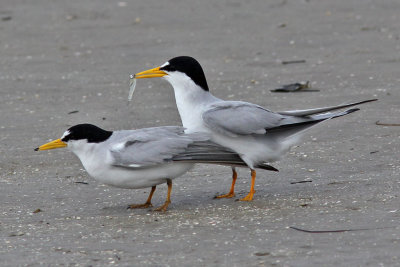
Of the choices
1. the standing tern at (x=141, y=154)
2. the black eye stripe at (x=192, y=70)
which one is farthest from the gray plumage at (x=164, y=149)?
the black eye stripe at (x=192, y=70)

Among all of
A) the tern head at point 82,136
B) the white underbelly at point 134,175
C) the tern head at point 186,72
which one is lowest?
the white underbelly at point 134,175

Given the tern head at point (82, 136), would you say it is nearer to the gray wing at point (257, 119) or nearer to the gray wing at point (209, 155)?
the gray wing at point (209, 155)

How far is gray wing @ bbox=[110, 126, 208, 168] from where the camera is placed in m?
6.03

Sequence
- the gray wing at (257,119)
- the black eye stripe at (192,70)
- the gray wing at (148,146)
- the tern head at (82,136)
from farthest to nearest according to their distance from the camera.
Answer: the black eye stripe at (192,70), the gray wing at (257,119), the tern head at (82,136), the gray wing at (148,146)

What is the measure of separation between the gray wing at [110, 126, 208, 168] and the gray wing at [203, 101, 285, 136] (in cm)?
15

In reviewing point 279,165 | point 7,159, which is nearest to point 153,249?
point 279,165

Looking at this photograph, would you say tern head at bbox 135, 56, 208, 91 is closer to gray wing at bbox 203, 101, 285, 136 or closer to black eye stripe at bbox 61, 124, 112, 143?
gray wing at bbox 203, 101, 285, 136

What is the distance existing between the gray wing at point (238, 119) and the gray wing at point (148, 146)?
6.0 inches

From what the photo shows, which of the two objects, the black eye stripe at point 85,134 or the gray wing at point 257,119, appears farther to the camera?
the gray wing at point 257,119

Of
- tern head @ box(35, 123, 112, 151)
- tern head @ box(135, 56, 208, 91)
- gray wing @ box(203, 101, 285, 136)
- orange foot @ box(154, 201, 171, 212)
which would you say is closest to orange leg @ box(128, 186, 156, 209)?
orange foot @ box(154, 201, 171, 212)

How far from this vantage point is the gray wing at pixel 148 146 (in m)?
6.03

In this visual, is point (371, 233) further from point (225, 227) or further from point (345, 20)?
point (345, 20)

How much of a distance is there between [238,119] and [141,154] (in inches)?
30.7

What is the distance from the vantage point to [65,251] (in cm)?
521
